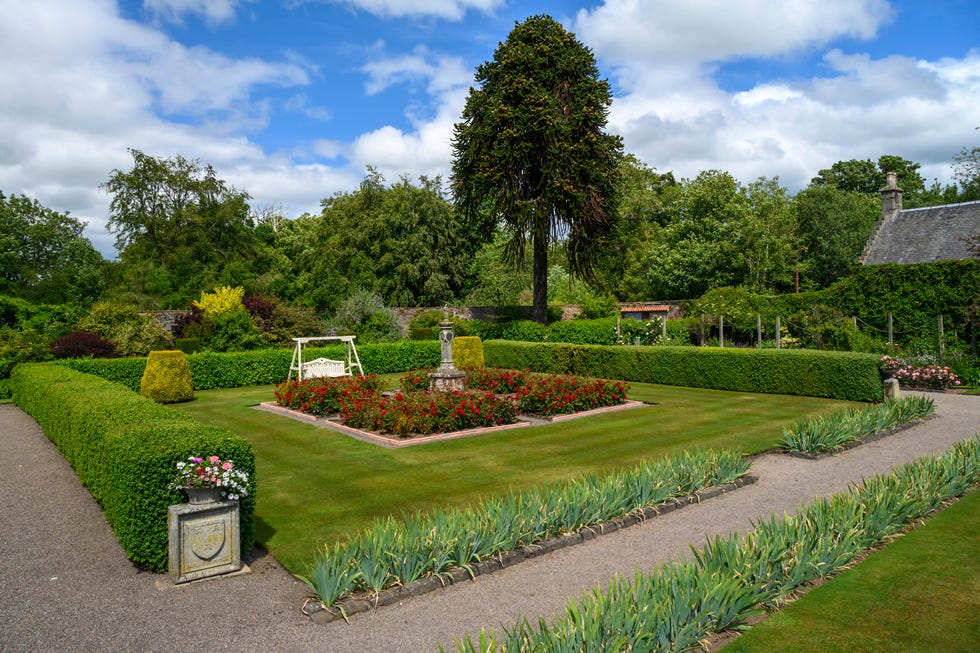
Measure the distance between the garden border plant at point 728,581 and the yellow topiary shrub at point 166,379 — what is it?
13.7 meters

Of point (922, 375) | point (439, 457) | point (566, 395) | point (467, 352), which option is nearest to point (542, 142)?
point (467, 352)

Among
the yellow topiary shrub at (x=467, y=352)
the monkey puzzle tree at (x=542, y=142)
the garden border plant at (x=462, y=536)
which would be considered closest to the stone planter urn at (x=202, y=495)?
the garden border plant at (x=462, y=536)

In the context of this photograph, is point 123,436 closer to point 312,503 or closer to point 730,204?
point 312,503

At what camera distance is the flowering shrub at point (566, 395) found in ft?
41.6

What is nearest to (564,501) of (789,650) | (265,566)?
(789,650)

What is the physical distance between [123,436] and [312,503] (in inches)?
87.7

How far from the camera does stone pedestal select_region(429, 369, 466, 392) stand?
1458 cm

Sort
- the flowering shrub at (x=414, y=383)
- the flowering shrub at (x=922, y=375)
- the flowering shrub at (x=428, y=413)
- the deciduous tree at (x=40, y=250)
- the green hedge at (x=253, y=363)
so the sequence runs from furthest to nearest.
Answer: the deciduous tree at (x=40, y=250) < the green hedge at (x=253, y=363) < the flowering shrub at (x=922, y=375) < the flowering shrub at (x=414, y=383) < the flowering shrub at (x=428, y=413)

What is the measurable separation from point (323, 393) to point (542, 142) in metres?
16.1

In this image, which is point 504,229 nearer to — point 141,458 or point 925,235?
point 925,235

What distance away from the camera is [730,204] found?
3575cm

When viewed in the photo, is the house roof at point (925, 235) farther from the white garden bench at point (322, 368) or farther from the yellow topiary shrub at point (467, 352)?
the white garden bench at point (322, 368)

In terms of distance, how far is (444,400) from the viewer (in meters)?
11.5

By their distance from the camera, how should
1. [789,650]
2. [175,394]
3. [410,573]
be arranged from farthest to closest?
[175,394] < [410,573] < [789,650]
